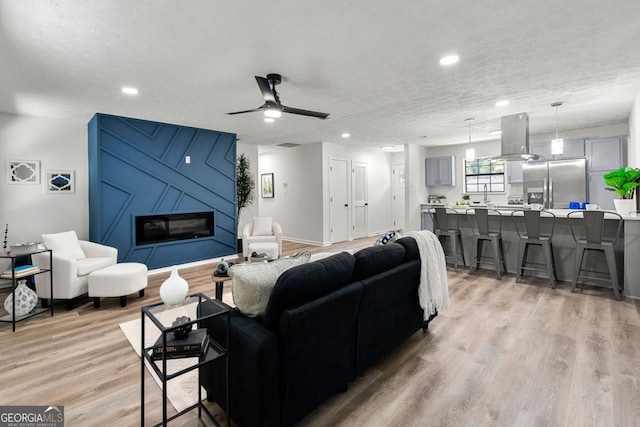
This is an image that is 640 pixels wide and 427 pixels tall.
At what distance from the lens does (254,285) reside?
1776 millimetres

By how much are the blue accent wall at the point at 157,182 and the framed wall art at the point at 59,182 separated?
0.42 m

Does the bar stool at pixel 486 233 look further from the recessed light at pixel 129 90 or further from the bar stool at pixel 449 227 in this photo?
the recessed light at pixel 129 90

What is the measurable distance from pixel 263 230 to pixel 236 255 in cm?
91

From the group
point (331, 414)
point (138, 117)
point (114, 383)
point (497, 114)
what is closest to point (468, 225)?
point (497, 114)

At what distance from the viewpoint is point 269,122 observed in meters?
5.42

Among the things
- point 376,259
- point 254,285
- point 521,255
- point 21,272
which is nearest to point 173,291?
point 254,285

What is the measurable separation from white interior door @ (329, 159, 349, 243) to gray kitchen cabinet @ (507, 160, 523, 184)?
3.76 meters

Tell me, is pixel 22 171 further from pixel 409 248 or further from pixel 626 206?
pixel 626 206

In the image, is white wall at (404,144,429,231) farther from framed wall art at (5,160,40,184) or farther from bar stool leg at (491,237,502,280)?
framed wall art at (5,160,40,184)

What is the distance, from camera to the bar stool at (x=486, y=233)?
4707 mm

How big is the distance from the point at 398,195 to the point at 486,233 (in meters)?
5.27

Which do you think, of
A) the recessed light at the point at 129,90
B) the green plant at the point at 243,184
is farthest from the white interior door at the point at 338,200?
the recessed light at the point at 129,90

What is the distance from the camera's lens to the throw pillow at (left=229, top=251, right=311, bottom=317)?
69.7 inches

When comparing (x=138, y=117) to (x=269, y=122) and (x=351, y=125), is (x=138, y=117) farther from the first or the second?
(x=351, y=125)
